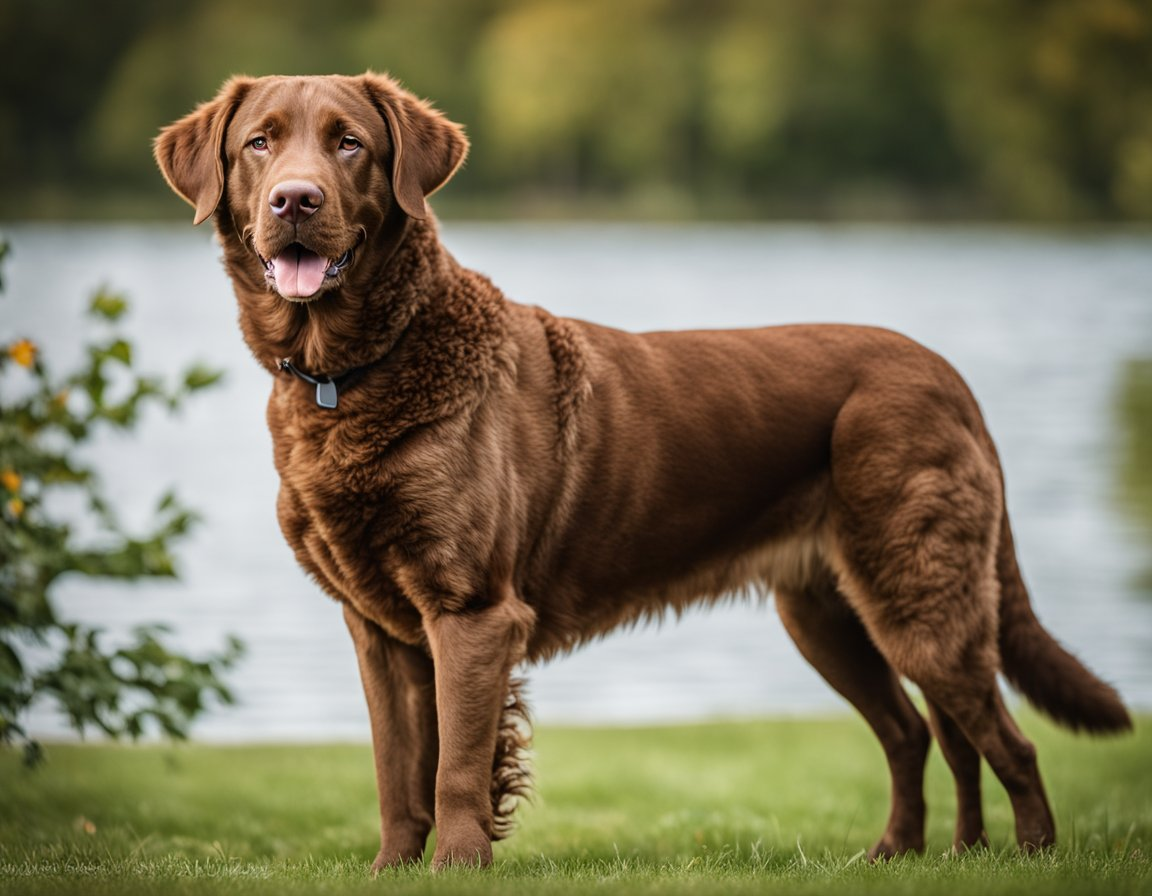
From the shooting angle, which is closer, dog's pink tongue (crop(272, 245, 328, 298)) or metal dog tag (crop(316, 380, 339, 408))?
dog's pink tongue (crop(272, 245, 328, 298))

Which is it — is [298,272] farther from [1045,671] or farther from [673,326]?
[673,326]

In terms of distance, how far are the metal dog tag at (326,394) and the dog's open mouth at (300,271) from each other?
0.97 feet

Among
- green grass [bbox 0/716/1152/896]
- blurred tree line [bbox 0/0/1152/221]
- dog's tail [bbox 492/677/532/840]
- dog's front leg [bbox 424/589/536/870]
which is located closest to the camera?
green grass [bbox 0/716/1152/896]

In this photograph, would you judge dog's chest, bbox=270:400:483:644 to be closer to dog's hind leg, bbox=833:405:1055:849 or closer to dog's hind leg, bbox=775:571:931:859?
dog's hind leg, bbox=833:405:1055:849

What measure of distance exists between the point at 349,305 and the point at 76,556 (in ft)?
6.71

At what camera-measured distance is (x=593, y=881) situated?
13.0 feet

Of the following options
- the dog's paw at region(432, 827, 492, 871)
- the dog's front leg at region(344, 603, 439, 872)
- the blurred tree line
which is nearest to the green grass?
the dog's paw at region(432, 827, 492, 871)

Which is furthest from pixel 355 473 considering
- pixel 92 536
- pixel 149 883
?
pixel 92 536

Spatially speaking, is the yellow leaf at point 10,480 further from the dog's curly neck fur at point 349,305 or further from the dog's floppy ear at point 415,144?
the dog's floppy ear at point 415,144

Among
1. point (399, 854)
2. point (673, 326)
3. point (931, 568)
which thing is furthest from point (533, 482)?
point (673, 326)

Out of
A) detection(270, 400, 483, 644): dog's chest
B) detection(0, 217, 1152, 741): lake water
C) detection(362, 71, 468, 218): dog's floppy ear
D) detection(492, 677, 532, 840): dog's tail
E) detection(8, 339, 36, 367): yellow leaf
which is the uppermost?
detection(362, 71, 468, 218): dog's floppy ear

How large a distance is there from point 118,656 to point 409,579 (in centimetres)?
181

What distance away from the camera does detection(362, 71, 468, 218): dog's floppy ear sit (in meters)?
4.26

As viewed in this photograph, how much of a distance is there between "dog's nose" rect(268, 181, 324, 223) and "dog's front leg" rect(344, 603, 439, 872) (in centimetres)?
113
